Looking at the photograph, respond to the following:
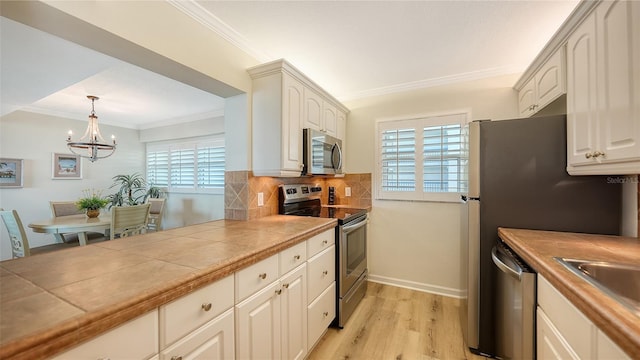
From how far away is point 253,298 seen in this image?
3.93 feet

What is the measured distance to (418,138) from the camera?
9.02ft

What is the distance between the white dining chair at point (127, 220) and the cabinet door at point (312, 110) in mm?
2443

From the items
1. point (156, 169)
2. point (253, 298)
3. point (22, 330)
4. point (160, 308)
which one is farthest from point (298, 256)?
point (156, 169)

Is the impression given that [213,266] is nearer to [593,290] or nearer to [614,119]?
[593,290]

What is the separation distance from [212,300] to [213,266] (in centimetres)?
14

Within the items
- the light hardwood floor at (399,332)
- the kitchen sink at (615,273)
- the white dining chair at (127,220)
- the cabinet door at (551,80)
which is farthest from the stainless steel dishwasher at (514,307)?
the white dining chair at (127,220)

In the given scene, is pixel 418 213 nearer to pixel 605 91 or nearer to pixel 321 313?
pixel 321 313

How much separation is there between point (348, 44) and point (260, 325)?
2.09 meters

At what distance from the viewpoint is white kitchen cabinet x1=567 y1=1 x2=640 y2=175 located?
1.03m

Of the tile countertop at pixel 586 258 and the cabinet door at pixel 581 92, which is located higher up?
the cabinet door at pixel 581 92

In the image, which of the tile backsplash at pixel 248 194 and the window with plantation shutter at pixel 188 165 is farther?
the window with plantation shutter at pixel 188 165

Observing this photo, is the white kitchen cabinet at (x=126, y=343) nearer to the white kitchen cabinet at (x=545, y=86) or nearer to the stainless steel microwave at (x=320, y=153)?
the stainless steel microwave at (x=320, y=153)

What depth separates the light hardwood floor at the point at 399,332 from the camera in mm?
1784

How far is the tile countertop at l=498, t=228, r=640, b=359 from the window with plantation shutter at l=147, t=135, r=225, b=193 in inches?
156
